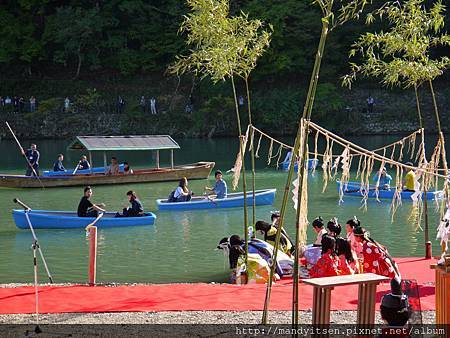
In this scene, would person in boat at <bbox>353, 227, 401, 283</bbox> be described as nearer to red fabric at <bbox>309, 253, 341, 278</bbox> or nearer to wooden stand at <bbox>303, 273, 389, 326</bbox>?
red fabric at <bbox>309, 253, 341, 278</bbox>

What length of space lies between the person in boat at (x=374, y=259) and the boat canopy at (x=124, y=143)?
19.1 metres

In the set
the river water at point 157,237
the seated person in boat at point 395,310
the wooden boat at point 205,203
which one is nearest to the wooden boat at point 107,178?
the river water at point 157,237

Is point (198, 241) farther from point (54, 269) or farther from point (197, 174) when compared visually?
point (197, 174)

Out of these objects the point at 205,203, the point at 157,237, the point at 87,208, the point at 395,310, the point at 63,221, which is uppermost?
the point at 395,310

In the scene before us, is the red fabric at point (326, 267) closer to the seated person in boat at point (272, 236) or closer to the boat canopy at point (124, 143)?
the seated person in boat at point (272, 236)

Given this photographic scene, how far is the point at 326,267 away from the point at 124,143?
2132 centimetres

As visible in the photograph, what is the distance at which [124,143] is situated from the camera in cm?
3294

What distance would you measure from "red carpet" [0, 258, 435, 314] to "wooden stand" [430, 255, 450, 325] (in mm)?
2044

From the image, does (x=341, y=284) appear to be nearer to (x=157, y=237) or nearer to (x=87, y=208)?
(x=157, y=237)

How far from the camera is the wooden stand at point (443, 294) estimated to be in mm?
8953

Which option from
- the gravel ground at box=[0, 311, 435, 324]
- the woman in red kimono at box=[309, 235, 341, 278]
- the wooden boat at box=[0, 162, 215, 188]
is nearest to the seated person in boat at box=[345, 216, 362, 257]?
the woman in red kimono at box=[309, 235, 341, 278]

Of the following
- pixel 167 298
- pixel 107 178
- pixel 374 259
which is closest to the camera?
pixel 167 298

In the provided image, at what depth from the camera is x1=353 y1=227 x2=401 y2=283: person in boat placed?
13031mm

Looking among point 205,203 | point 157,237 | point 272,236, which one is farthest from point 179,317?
point 205,203
